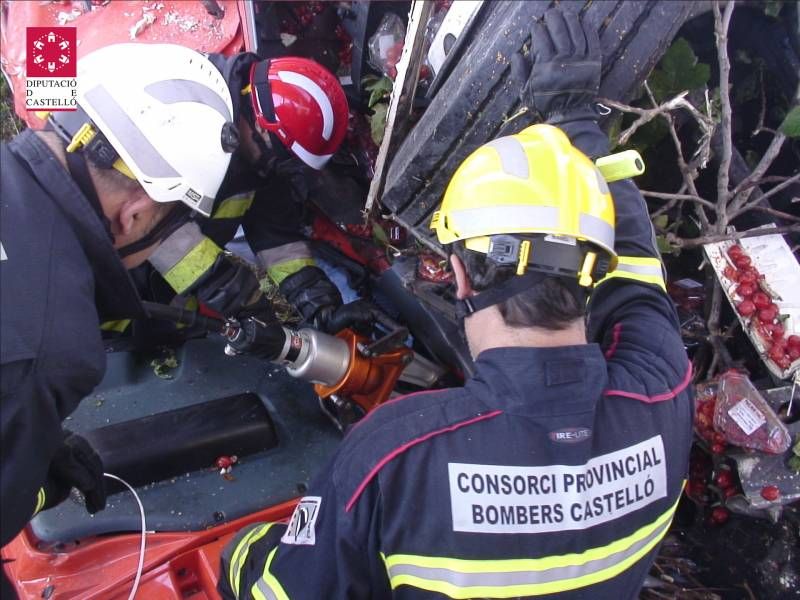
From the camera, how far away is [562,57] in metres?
1.62

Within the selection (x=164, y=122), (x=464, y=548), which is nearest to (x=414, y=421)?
(x=464, y=548)

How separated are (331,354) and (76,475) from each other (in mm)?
856

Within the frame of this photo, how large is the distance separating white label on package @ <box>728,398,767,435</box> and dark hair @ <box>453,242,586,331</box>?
1045mm

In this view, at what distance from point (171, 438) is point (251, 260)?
134 centimetres

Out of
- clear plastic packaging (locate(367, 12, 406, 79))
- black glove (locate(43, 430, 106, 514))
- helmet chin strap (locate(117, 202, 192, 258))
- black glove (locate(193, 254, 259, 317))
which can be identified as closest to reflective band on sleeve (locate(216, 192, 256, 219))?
black glove (locate(193, 254, 259, 317))

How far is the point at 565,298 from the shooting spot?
126 centimetres

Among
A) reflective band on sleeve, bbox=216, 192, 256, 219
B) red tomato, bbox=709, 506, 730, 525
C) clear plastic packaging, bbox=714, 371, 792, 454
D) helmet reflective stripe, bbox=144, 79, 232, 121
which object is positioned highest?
helmet reflective stripe, bbox=144, 79, 232, 121

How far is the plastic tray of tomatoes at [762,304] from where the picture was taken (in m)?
1.99

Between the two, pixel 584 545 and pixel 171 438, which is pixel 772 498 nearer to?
pixel 584 545

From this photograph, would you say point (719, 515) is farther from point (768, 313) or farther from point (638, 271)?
point (638, 271)

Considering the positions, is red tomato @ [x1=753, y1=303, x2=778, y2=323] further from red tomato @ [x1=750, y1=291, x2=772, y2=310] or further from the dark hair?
the dark hair

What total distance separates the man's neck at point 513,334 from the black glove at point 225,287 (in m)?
1.27

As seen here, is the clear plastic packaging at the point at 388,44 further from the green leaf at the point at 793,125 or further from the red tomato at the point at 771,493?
the red tomato at the point at 771,493

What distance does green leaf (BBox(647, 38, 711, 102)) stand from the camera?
2152mm
